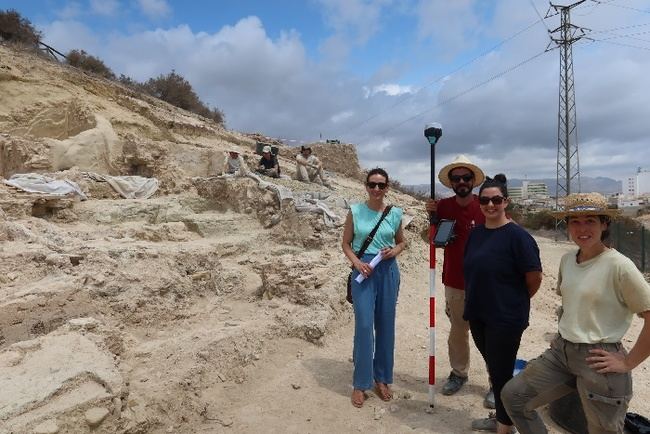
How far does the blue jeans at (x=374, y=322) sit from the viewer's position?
369 cm

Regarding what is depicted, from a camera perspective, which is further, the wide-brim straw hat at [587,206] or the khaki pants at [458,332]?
the khaki pants at [458,332]

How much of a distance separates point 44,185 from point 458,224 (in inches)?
344

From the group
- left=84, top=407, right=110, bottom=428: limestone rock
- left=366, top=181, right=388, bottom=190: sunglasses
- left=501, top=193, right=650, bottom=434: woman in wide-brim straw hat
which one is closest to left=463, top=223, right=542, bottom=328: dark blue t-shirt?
left=501, top=193, right=650, bottom=434: woman in wide-brim straw hat

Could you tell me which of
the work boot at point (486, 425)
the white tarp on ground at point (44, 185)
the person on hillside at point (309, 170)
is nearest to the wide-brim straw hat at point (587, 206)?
the work boot at point (486, 425)

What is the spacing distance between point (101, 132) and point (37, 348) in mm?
11752

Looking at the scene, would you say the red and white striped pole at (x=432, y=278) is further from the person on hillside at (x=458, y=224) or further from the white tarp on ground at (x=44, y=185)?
the white tarp on ground at (x=44, y=185)

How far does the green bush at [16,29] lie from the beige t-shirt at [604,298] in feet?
93.6

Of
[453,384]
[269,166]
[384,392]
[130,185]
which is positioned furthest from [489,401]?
[269,166]

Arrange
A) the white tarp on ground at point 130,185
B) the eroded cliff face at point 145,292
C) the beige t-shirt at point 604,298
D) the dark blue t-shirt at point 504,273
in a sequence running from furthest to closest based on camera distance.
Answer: the white tarp on ground at point 130,185 → the eroded cliff face at point 145,292 → the dark blue t-shirt at point 504,273 → the beige t-shirt at point 604,298

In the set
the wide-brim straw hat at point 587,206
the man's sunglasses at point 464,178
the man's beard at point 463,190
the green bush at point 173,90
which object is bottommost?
the wide-brim straw hat at point 587,206

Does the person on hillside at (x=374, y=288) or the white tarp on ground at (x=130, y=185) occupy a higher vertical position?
the white tarp on ground at (x=130, y=185)

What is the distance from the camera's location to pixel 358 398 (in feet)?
12.3

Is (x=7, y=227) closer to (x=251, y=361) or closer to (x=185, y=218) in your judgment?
(x=185, y=218)

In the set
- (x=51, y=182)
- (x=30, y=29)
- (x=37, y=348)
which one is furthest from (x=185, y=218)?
(x=30, y=29)
